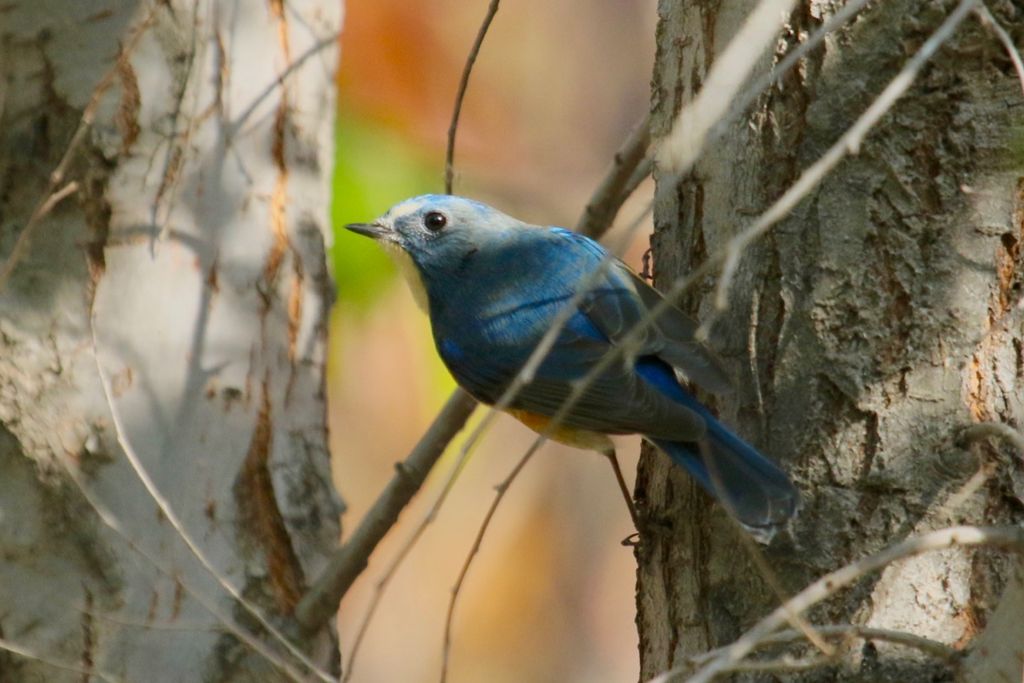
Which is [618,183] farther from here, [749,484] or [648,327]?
[749,484]

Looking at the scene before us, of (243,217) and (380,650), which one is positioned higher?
(243,217)

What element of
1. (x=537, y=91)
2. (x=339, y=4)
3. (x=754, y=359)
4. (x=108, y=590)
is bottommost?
(x=108, y=590)

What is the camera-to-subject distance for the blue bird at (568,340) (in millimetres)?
2832

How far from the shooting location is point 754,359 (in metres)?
2.84

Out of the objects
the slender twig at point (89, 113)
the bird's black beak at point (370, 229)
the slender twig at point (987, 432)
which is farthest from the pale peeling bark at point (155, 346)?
the slender twig at point (987, 432)

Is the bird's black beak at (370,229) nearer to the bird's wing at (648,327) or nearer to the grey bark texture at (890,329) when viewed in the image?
the bird's wing at (648,327)

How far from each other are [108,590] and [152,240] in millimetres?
1008

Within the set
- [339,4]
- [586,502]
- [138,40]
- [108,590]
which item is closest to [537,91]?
[586,502]

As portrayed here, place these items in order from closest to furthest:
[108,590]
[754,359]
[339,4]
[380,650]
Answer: [754,359], [108,590], [339,4], [380,650]

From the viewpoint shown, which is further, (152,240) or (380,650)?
(380,650)

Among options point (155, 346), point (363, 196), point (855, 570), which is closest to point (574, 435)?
point (155, 346)

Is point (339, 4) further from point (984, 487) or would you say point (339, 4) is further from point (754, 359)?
point (984, 487)

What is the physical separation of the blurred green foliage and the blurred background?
103 inches

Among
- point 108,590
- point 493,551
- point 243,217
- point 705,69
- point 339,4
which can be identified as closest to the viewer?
point 705,69
